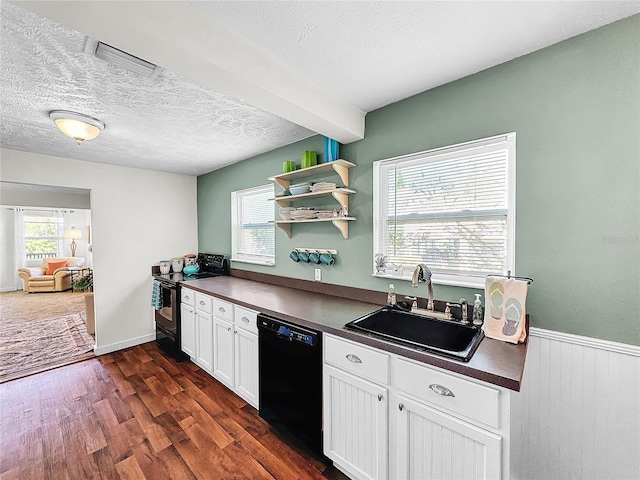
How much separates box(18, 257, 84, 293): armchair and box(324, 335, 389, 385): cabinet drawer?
841cm

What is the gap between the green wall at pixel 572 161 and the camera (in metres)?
1.22

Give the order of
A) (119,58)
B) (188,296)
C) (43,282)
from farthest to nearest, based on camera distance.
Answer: (43,282) → (188,296) → (119,58)

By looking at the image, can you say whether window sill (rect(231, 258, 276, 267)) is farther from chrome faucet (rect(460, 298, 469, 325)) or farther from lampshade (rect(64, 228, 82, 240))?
lampshade (rect(64, 228, 82, 240))

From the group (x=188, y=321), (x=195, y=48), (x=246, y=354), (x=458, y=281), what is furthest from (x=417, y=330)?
(x=188, y=321)

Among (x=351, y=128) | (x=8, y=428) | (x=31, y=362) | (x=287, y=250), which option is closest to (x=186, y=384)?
(x=8, y=428)

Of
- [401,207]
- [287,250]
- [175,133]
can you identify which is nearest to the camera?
[401,207]

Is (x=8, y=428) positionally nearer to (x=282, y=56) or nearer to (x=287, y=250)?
(x=287, y=250)

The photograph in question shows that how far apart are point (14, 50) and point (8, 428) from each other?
103 inches

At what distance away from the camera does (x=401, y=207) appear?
2006mm

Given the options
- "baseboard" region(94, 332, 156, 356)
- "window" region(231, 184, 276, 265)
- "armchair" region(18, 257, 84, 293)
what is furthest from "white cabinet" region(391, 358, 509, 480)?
"armchair" region(18, 257, 84, 293)

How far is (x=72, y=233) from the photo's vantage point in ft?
25.2

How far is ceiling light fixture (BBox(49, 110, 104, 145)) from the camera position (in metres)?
2.00

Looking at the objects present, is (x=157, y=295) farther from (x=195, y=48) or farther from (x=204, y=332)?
(x=195, y=48)

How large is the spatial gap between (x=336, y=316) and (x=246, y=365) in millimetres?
982
